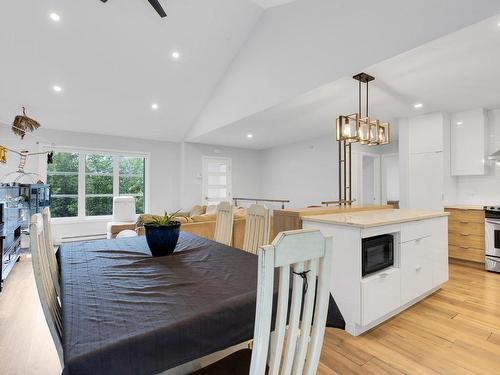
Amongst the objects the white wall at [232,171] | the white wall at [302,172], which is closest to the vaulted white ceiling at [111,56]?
the white wall at [232,171]

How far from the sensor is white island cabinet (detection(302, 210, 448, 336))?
6.81 ft

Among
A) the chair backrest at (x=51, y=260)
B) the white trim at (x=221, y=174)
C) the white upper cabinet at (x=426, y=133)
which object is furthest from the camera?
the white trim at (x=221, y=174)

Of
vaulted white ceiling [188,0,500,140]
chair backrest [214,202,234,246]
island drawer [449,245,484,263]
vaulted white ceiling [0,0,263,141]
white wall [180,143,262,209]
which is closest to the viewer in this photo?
vaulted white ceiling [188,0,500,140]

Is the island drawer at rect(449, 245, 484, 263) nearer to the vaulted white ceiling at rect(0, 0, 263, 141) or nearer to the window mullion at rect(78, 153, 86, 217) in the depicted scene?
the vaulted white ceiling at rect(0, 0, 263, 141)

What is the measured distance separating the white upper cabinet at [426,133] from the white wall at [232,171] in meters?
4.60

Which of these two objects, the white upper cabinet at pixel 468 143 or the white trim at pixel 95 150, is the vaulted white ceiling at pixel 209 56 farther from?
the white upper cabinet at pixel 468 143

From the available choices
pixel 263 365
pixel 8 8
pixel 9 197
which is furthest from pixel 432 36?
pixel 9 197

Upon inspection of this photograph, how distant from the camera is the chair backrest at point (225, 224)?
2.52 m

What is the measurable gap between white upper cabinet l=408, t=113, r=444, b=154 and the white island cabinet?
218cm

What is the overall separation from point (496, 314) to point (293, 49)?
149 inches

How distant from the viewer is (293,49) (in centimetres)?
374

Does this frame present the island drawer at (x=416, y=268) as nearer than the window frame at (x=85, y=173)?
Yes

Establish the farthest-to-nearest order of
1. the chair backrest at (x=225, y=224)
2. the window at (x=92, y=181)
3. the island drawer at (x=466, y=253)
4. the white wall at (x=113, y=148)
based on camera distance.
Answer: the window at (x=92, y=181), the white wall at (x=113, y=148), the island drawer at (x=466, y=253), the chair backrest at (x=225, y=224)

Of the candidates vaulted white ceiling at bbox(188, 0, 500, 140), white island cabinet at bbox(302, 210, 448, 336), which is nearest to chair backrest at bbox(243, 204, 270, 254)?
white island cabinet at bbox(302, 210, 448, 336)
